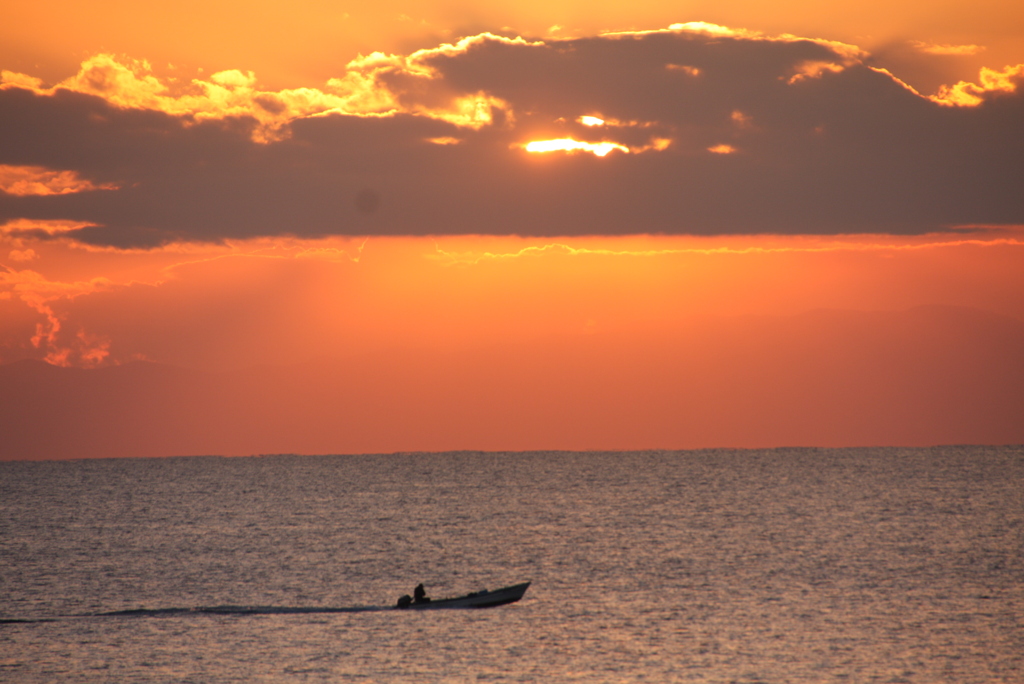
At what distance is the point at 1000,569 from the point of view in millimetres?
80750

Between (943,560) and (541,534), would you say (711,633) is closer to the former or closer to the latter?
(943,560)

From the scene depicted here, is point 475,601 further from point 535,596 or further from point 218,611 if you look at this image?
point 218,611

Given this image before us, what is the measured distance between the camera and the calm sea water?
45812 mm

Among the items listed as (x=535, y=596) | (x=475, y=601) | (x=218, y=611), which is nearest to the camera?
(x=475, y=601)

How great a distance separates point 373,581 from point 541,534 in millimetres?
42122

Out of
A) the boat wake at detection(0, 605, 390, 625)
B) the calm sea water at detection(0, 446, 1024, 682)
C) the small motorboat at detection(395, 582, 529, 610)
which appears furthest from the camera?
the boat wake at detection(0, 605, 390, 625)

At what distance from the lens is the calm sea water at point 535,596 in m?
45.8

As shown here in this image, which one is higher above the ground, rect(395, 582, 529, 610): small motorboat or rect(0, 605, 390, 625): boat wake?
rect(395, 582, 529, 610): small motorboat

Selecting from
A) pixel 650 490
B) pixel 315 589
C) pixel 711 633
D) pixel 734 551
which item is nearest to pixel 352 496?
pixel 650 490

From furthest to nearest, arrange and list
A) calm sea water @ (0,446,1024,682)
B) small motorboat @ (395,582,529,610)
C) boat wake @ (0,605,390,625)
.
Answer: boat wake @ (0,605,390,625)
small motorboat @ (395,582,529,610)
calm sea water @ (0,446,1024,682)

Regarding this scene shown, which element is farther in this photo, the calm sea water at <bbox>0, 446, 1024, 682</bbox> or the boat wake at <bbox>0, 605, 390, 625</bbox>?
the boat wake at <bbox>0, 605, 390, 625</bbox>

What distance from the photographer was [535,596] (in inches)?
2650

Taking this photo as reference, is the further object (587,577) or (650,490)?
(650,490)

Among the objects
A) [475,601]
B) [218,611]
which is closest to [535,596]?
[475,601]
